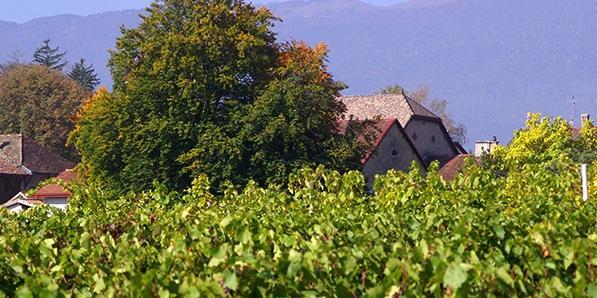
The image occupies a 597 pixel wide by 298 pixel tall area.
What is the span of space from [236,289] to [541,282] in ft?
7.05

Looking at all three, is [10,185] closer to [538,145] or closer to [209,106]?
[209,106]

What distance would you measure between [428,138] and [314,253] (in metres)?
63.4

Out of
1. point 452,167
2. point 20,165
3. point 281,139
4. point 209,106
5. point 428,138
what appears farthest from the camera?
point 20,165

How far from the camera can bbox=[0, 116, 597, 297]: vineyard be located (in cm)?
738

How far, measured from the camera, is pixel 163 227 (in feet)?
41.0

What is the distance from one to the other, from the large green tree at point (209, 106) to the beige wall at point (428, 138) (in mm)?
22696

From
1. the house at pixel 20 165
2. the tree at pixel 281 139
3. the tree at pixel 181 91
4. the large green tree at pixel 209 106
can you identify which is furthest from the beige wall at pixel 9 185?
the tree at pixel 281 139

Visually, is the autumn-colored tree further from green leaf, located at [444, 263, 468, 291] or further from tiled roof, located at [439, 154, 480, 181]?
green leaf, located at [444, 263, 468, 291]

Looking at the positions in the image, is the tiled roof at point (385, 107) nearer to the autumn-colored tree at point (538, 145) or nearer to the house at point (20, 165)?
the autumn-colored tree at point (538, 145)

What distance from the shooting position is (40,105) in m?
81.4

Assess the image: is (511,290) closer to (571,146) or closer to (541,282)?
(541,282)

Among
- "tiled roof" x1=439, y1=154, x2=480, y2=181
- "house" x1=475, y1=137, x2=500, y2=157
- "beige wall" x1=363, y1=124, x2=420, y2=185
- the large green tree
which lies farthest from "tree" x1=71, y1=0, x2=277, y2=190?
"house" x1=475, y1=137, x2=500, y2=157

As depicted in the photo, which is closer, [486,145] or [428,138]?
[428,138]

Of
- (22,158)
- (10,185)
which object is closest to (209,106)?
(22,158)
